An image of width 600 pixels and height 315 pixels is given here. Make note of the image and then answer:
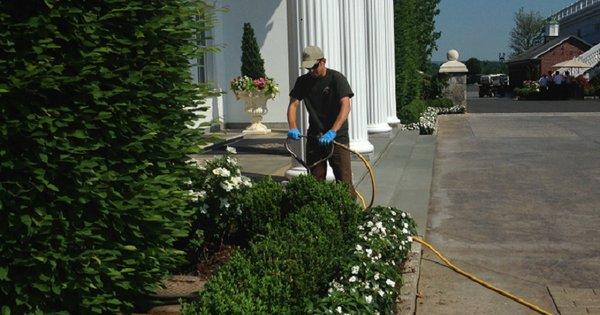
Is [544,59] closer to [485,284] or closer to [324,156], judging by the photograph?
[324,156]

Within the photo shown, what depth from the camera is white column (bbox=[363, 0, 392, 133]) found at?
16.1 meters

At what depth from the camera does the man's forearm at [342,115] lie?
23.4 ft

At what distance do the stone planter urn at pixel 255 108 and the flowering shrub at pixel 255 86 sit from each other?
0.11 m

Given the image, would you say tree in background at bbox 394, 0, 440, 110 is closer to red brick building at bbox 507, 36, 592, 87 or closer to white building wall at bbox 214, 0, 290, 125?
white building wall at bbox 214, 0, 290, 125

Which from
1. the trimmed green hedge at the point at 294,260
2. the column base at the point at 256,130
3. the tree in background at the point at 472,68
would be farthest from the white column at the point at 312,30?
the tree in background at the point at 472,68

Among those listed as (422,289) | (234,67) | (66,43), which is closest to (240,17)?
(234,67)

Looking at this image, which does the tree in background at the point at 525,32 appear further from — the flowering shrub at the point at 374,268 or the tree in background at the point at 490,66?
the flowering shrub at the point at 374,268

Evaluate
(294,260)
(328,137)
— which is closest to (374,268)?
(294,260)

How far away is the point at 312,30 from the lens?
9.59 m

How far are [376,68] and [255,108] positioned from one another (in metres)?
4.29

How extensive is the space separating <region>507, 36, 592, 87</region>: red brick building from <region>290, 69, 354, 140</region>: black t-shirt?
52996 mm

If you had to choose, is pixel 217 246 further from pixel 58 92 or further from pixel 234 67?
pixel 234 67

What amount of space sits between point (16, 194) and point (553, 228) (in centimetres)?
597

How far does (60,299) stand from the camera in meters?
3.88
